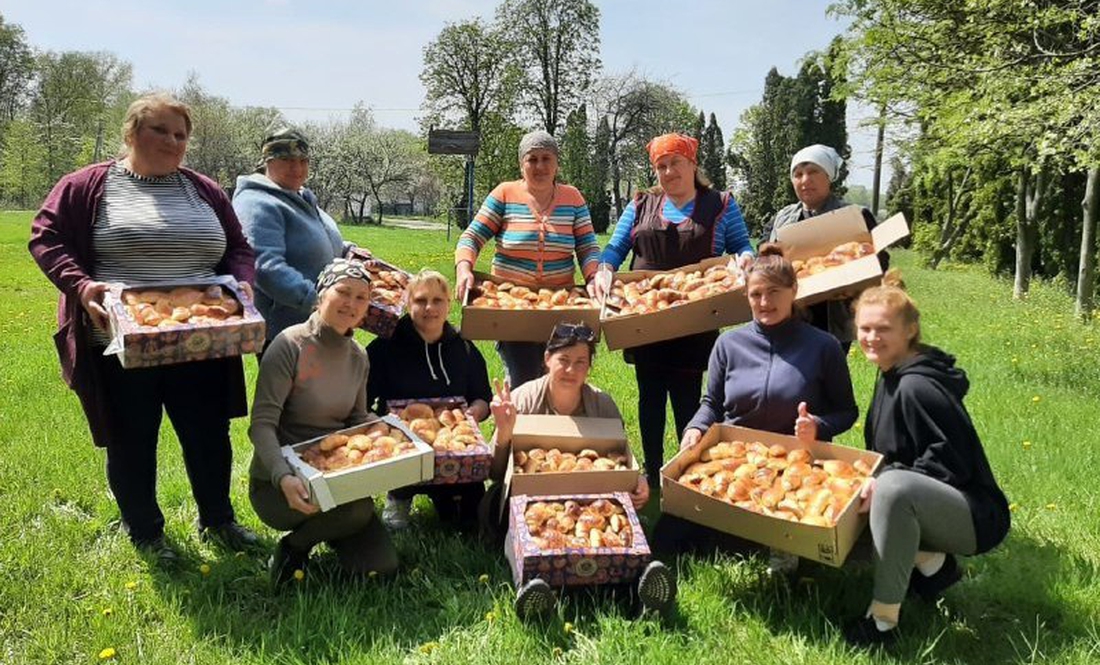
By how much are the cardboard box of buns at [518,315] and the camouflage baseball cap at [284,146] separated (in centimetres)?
115

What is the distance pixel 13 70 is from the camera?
148 ft

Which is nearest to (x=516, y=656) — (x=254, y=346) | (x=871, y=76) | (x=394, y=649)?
(x=394, y=649)

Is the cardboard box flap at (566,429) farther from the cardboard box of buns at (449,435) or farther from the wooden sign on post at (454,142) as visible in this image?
the wooden sign on post at (454,142)

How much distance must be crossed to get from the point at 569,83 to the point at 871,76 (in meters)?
25.2

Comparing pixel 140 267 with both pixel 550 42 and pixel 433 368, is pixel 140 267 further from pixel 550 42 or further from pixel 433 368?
pixel 550 42

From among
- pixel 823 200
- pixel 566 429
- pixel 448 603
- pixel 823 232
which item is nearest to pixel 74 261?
pixel 448 603

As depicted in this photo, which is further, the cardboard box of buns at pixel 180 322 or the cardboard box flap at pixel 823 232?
the cardboard box flap at pixel 823 232

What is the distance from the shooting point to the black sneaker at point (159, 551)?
12.3 feet

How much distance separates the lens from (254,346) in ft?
10.9

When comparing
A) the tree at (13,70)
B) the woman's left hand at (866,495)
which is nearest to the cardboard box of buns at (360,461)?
the woman's left hand at (866,495)

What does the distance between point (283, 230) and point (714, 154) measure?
51.0 metres

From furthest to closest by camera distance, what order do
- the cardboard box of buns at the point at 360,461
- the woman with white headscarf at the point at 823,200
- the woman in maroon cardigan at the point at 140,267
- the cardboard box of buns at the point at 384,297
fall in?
the woman with white headscarf at the point at 823,200 < the cardboard box of buns at the point at 384,297 < the woman in maroon cardigan at the point at 140,267 < the cardboard box of buns at the point at 360,461

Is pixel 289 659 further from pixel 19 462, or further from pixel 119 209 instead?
pixel 19 462

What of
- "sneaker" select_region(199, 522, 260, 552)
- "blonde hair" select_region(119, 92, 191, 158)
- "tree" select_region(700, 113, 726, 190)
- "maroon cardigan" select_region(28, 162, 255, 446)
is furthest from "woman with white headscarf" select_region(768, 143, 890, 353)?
"tree" select_region(700, 113, 726, 190)
